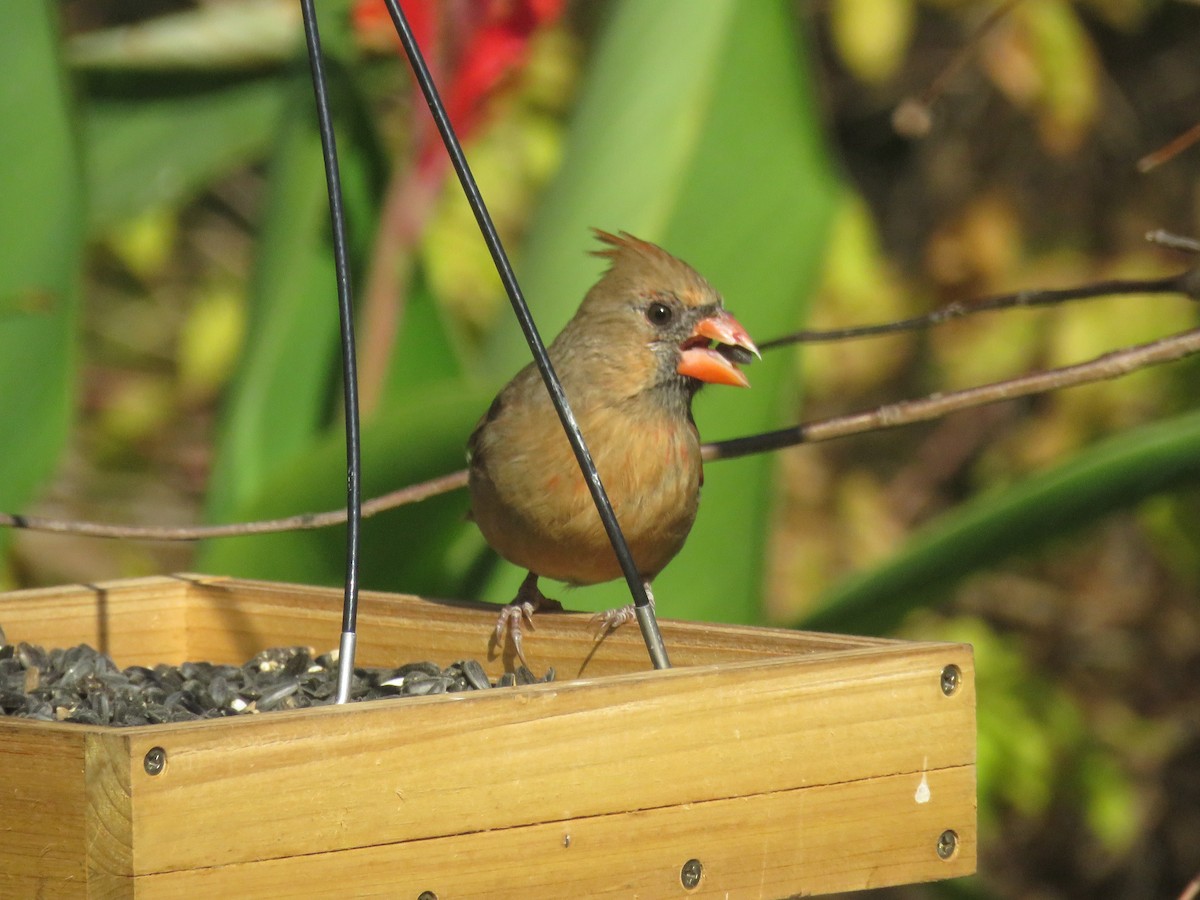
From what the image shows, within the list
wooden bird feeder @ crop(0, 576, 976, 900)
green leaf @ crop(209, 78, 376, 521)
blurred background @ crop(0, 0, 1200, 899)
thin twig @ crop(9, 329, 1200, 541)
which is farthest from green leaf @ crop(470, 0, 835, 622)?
wooden bird feeder @ crop(0, 576, 976, 900)

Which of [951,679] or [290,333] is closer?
[951,679]

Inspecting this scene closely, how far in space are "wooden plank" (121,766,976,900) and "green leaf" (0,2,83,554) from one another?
5.29ft

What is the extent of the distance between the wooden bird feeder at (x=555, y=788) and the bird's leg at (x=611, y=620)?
28 mm

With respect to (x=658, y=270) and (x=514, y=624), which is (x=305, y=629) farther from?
(x=658, y=270)

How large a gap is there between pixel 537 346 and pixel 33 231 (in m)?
1.39

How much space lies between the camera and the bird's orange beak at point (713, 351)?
8.05ft

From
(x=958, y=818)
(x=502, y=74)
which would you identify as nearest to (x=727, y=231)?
(x=502, y=74)

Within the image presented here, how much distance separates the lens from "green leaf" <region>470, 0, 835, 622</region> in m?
3.20

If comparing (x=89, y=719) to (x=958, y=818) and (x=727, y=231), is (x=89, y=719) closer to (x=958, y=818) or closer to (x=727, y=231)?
(x=958, y=818)

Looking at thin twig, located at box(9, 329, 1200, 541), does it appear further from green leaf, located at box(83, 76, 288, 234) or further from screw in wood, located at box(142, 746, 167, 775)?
green leaf, located at box(83, 76, 288, 234)

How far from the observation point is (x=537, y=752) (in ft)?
5.70

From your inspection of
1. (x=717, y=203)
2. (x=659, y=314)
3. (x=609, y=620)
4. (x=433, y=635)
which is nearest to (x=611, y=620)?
(x=609, y=620)

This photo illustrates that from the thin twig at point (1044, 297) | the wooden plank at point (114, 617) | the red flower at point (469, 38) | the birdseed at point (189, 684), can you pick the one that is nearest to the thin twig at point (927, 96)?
the thin twig at point (1044, 297)

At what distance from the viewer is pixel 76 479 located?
5809 millimetres
